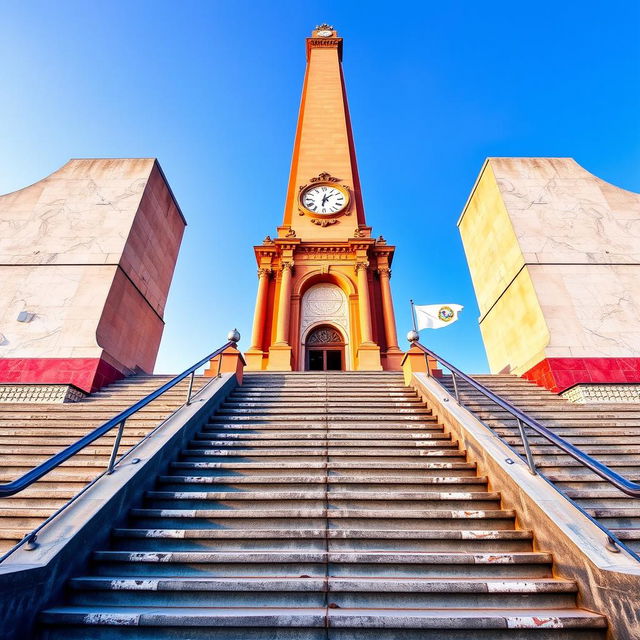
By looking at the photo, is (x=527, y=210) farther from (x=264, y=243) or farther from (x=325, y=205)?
(x=264, y=243)

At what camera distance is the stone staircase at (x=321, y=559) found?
8.32ft

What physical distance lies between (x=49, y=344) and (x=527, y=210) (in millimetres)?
15022

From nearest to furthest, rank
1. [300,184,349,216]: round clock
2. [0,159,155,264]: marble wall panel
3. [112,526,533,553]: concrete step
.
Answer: [112,526,533,553]: concrete step, [0,159,155,264]: marble wall panel, [300,184,349,216]: round clock

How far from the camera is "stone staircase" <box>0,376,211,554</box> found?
Answer: 4074mm

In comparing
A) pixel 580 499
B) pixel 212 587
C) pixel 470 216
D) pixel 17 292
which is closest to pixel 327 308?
pixel 470 216

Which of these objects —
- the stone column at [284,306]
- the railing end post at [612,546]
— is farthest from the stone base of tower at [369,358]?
the railing end post at [612,546]

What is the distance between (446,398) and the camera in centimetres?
624

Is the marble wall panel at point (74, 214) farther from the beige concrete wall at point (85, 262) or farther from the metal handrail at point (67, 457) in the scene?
the metal handrail at point (67, 457)

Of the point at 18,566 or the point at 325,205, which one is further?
the point at 325,205

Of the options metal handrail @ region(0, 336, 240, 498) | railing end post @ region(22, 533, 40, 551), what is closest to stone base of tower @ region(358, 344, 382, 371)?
metal handrail @ region(0, 336, 240, 498)

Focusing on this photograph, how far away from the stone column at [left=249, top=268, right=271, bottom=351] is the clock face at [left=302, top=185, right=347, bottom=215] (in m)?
4.05

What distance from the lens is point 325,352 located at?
13.9 meters

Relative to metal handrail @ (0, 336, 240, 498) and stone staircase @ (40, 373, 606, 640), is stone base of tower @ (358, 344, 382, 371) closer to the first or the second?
stone staircase @ (40, 373, 606, 640)

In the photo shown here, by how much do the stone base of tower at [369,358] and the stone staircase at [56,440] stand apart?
212 inches
